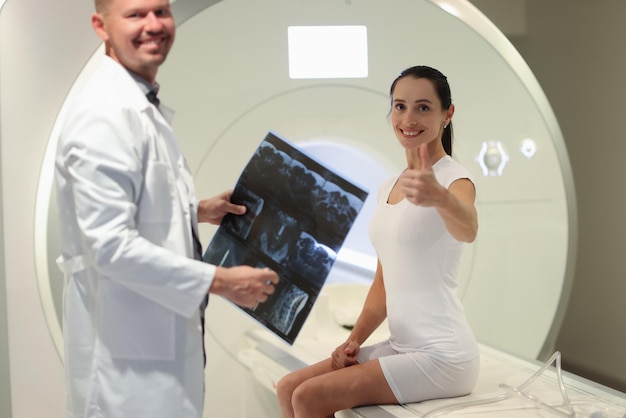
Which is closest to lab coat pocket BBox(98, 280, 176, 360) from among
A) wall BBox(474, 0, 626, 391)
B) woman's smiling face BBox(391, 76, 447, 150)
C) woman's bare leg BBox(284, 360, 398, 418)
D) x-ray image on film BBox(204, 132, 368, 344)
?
x-ray image on film BBox(204, 132, 368, 344)

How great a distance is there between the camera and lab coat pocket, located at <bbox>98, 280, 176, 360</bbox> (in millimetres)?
1389

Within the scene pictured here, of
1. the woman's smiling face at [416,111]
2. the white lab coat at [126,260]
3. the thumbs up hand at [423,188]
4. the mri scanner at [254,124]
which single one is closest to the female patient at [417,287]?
the woman's smiling face at [416,111]

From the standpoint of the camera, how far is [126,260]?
4.25 feet

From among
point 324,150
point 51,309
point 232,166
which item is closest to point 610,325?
point 324,150

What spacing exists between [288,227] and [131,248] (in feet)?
1.33

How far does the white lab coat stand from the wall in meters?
2.19

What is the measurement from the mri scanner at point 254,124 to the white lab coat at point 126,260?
2.12 feet

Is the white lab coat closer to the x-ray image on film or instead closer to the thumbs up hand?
the x-ray image on film

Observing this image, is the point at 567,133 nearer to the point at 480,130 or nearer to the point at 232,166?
the point at 480,130

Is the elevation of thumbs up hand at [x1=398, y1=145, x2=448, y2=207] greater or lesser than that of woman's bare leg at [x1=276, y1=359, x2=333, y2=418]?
greater

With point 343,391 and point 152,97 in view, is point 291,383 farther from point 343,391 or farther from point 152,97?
point 152,97

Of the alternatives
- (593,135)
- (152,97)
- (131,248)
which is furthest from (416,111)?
(593,135)

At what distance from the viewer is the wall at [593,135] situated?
3.26 metres

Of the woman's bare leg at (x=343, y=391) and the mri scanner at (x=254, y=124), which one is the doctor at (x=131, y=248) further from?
the mri scanner at (x=254, y=124)
